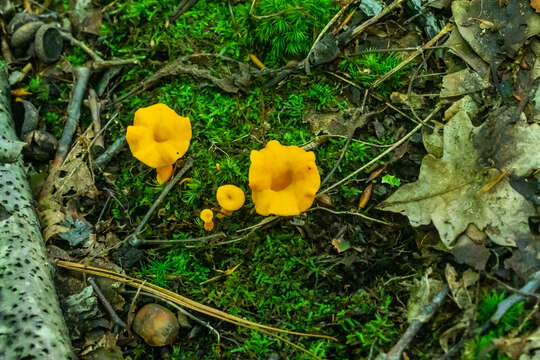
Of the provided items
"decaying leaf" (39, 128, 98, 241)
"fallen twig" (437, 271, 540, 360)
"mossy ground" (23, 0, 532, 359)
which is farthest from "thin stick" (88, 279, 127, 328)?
"fallen twig" (437, 271, 540, 360)

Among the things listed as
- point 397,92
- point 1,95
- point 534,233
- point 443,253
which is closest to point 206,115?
point 397,92

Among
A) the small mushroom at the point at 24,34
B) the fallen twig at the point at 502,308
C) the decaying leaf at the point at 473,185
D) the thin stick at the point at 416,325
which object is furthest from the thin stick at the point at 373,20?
the small mushroom at the point at 24,34

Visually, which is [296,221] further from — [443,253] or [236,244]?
[443,253]

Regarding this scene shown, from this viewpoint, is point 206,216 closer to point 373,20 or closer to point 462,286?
point 462,286

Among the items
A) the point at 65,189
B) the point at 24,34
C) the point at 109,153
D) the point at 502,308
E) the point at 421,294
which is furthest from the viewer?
the point at 24,34

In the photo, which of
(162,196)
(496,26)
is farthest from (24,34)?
(496,26)

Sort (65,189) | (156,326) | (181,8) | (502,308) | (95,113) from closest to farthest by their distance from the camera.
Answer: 1. (502,308)
2. (156,326)
3. (65,189)
4. (95,113)
5. (181,8)

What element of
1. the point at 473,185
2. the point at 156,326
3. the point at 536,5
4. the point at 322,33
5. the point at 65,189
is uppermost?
the point at 536,5

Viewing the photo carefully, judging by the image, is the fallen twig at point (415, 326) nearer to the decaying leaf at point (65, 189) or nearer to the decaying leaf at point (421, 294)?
the decaying leaf at point (421, 294)
